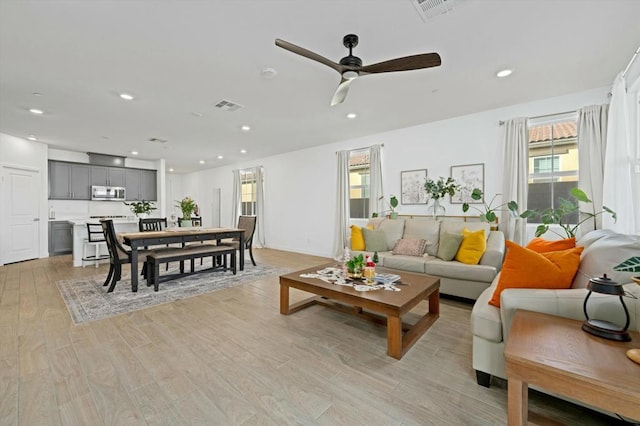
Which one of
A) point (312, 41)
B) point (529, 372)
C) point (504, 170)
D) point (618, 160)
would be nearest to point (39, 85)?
point (312, 41)

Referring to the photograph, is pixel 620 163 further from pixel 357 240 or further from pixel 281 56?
pixel 281 56

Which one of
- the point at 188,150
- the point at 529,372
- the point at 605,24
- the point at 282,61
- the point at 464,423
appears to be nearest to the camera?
the point at 529,372

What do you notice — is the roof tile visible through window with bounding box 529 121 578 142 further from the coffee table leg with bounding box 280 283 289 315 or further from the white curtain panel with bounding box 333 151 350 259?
the coffee table leg with bounding box 280 283 289 315

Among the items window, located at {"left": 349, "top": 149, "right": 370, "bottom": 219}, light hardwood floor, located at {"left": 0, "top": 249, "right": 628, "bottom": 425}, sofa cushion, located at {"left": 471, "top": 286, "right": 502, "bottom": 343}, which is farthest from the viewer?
window, located at {"left": 349, "top": 149, "right": 370, "bottom": 219}

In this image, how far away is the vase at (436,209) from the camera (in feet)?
15.0

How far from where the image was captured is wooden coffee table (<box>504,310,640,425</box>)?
37.4 inches

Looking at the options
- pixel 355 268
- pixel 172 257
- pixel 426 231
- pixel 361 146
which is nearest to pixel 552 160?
pixel 426 231

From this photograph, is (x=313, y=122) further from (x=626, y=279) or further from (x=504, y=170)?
(x=626, y=279)

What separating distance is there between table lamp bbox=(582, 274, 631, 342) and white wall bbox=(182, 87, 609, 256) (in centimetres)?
343

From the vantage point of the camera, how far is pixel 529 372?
111 cm

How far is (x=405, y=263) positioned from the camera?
3.66 metres

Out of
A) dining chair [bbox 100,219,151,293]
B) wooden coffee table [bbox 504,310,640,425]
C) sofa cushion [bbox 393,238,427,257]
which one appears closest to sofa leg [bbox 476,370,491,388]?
wooden coffee table [bbox 504,310,640,425]

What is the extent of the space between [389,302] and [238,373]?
4.01ft

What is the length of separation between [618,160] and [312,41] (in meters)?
3.74
